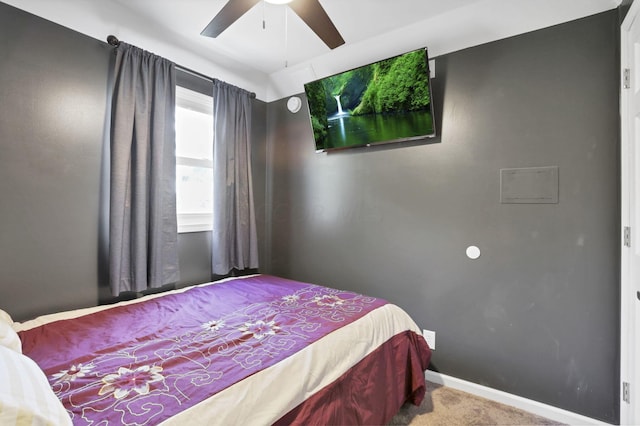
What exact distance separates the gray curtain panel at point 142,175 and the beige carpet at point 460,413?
75.7 inches

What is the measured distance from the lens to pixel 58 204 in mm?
1900

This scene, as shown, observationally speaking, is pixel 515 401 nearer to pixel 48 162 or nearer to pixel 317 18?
pixel 317 18

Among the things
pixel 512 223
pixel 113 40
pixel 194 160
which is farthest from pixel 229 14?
pixel 512 223

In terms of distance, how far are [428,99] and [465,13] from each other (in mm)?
589

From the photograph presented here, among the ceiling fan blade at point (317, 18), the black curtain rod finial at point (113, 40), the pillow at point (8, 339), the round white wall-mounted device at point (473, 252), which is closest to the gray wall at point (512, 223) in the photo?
the round white wall-mounted device at point (473, 252)

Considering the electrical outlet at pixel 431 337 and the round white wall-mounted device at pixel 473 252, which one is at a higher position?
the round white wall-mounted device at pixel 473 252

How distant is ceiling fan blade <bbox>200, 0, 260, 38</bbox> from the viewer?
59.9 inches

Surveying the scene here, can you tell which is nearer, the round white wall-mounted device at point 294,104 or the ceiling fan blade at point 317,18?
the ceiling fan blade at point 317,18

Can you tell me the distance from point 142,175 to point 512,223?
253 cm

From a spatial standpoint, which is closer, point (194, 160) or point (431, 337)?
point (431, 337)

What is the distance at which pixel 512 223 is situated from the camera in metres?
2.03

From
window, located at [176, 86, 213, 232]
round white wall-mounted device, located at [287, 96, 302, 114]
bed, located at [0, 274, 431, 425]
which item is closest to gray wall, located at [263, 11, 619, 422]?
bed, located at [0, 274, 431, 425]

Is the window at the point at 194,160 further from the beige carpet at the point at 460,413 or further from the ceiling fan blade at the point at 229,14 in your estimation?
the beige carpet at the point at 460,413

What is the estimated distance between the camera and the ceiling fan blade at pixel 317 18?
153 centimetres
